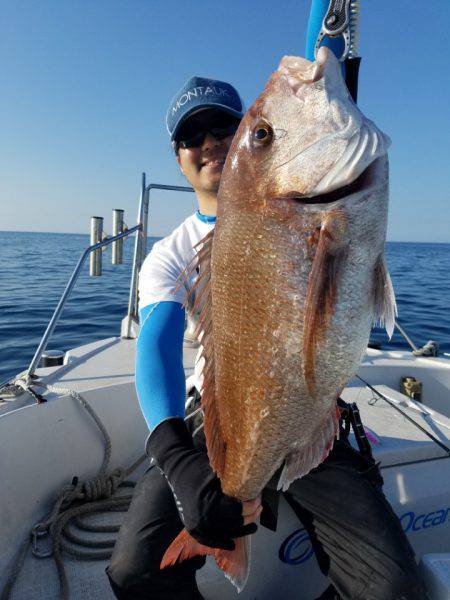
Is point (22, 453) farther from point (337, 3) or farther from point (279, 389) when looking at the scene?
point (337, 3)

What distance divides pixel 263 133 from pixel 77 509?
8.39 feet

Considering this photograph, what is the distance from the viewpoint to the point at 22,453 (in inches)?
103

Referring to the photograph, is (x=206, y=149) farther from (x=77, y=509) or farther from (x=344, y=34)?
(x=77, y=509)

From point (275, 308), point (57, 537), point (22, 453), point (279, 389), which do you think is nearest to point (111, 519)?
point (57, 537)

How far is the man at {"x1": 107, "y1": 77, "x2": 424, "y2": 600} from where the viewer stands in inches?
65.2

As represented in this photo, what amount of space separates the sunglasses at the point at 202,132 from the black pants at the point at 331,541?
1.85 metres

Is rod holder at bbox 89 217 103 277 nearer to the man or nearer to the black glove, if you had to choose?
the man

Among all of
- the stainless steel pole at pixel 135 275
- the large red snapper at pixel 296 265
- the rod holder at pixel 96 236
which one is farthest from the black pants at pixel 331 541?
the rod holder at pixel 96 236

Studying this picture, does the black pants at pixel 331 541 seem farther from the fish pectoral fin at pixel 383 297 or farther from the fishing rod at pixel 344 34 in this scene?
the fishing rod at pixel 344 34

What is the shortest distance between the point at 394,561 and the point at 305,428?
2.49 feet

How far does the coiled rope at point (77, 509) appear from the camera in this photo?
2.38 m

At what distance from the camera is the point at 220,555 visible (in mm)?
1677

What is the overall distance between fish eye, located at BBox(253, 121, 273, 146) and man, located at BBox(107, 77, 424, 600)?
2.23ft

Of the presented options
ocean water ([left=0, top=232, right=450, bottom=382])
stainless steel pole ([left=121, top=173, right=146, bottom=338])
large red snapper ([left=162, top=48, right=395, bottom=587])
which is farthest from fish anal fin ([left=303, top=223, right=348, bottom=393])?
ocean water ([left=0, top=232, right=450, bottom=382])
